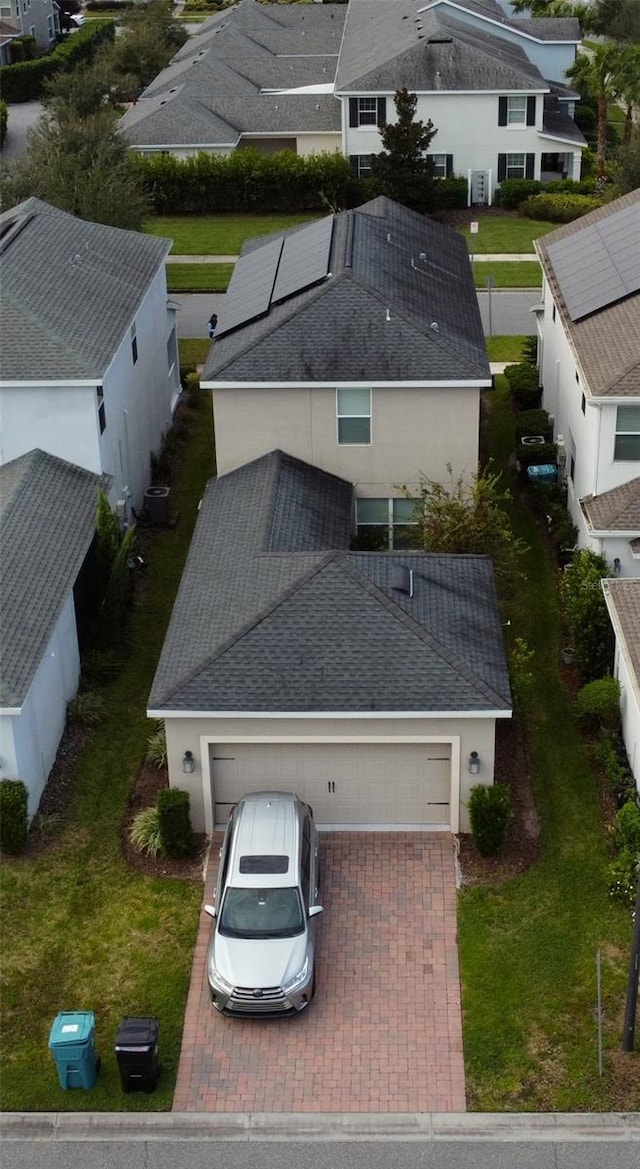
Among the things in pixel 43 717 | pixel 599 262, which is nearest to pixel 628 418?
pixel 599 262

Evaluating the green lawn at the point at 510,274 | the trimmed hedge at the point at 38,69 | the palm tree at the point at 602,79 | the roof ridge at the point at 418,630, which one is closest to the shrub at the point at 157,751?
the roof ridge at the point at 418,630

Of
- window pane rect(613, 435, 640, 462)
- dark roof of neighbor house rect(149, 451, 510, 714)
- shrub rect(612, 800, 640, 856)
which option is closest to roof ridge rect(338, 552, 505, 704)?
dark roof of neighbor house rect(149, 451, 510, 714)

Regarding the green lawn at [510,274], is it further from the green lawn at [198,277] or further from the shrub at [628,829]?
the shrub at [628,829]

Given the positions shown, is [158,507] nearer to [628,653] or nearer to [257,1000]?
[628,653]

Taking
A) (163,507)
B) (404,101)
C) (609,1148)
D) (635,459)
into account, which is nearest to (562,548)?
(635,459)

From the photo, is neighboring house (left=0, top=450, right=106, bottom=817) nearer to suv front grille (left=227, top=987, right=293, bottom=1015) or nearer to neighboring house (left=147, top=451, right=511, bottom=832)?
neighboring house (left=147, top=451, right=511, bottom=832)
